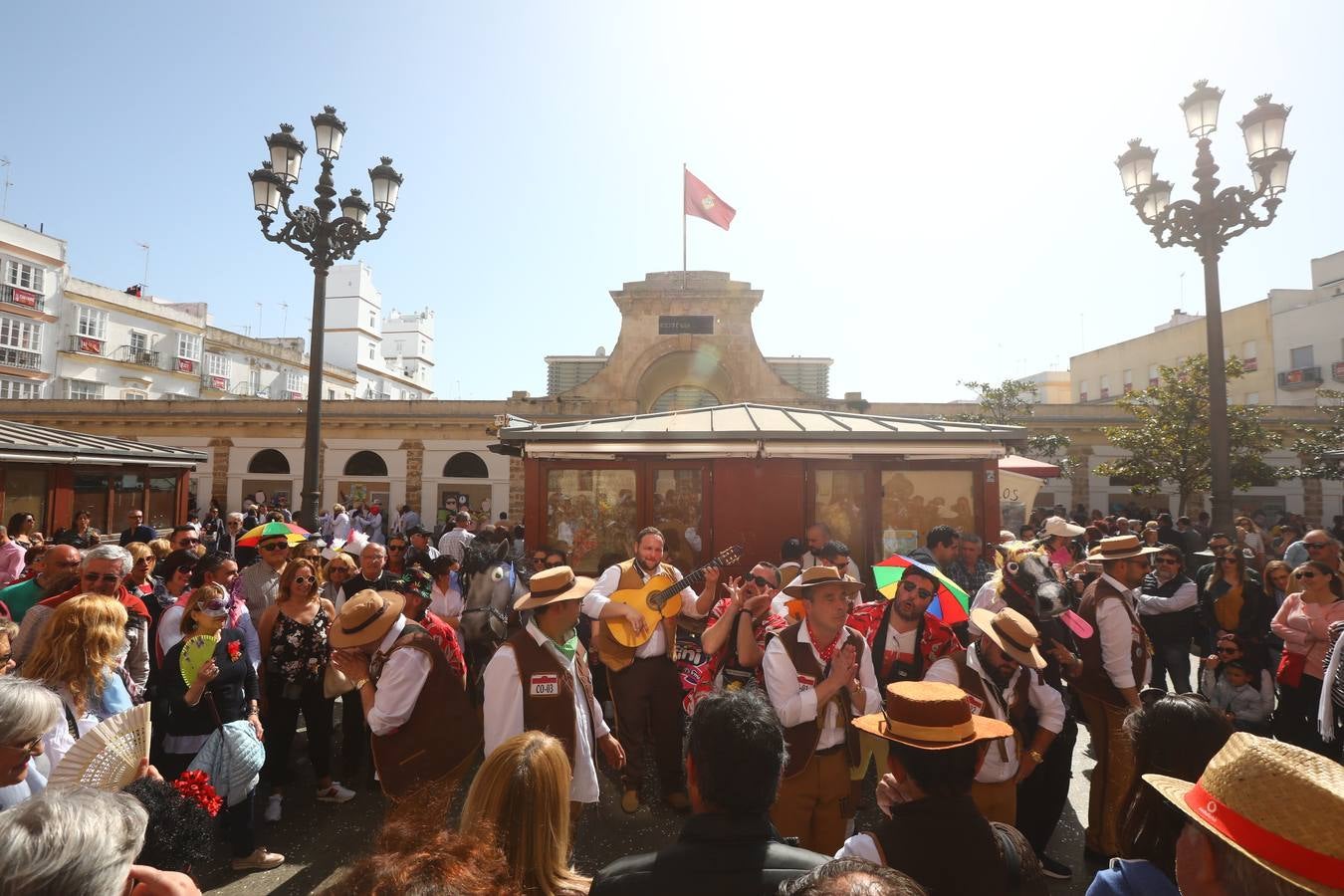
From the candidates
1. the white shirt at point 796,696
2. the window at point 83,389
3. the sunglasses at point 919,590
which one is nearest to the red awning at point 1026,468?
the sunglasses at point 919,590

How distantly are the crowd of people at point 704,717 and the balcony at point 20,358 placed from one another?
1376 inches

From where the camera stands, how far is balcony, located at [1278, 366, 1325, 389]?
29.9 meters

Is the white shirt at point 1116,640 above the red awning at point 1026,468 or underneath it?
underneath

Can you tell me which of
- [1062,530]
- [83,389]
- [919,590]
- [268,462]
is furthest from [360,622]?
[83,389]

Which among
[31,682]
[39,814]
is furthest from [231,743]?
[39,814]

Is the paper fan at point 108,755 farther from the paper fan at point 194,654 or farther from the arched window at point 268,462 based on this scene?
the arched window at point 268,462

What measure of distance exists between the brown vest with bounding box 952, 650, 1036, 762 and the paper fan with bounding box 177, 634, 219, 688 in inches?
170

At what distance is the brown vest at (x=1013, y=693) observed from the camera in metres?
3.67

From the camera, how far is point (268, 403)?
2627 centimetres

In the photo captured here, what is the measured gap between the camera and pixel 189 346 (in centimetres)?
3959

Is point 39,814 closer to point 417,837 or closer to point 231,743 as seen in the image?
point 417,837

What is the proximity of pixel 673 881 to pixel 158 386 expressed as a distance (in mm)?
46235

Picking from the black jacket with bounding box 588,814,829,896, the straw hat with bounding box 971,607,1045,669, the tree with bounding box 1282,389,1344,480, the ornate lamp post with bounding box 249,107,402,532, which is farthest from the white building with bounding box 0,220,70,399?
the tree with bounding box 1282,389,1344,480

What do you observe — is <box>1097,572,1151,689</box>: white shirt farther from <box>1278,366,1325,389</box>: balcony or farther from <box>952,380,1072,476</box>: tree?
<box>1278,366,1325,389</box>: balcony
